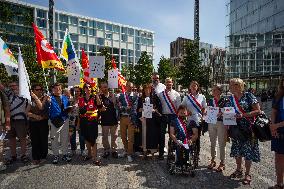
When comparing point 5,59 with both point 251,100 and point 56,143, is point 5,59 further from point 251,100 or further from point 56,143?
point 251,100

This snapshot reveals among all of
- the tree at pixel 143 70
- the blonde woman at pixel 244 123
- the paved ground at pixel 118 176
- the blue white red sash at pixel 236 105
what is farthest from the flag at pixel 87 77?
the tree at pixel 143 70

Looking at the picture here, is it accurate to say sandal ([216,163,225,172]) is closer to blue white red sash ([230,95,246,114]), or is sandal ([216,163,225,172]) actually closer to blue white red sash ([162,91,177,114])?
blue white red sash ([230,95,246,114])

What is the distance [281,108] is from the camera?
5.73 meters

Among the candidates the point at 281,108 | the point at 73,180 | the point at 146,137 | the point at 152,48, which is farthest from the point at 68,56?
the point at 152,48

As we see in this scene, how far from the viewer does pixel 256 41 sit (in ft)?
170

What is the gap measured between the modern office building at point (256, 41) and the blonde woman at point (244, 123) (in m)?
41.6

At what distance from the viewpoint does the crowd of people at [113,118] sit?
22.6 ft

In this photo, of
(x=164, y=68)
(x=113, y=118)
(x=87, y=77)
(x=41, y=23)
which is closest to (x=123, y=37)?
(x=41, y=23)

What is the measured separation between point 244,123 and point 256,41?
49301 mm

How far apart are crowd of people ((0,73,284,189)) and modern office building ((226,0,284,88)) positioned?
4079 cm

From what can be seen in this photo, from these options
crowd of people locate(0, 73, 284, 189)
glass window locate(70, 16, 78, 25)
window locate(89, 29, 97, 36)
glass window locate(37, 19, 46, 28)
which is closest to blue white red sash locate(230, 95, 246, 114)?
crowd of people locate(0, 73, 284, 189)

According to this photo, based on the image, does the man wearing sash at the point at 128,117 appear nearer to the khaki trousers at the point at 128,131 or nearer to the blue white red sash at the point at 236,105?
the khaki trousers at the point at 128,131

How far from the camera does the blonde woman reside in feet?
20.6

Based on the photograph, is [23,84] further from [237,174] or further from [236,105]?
[237,174]
